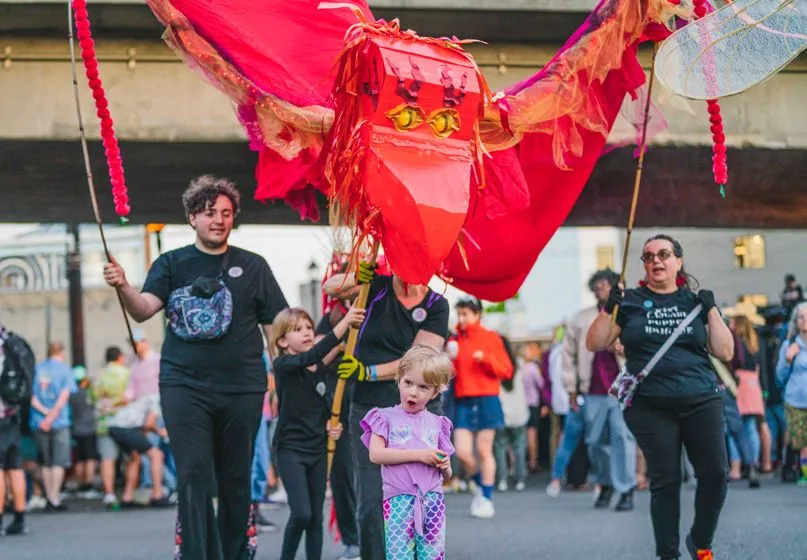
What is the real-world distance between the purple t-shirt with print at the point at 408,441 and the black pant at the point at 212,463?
108 centimetres

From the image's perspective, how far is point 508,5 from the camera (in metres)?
12.6

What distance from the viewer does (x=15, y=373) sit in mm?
12555

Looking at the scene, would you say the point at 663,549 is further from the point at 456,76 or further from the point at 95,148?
the point at 95,148

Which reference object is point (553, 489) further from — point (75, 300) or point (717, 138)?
point (75, 300)

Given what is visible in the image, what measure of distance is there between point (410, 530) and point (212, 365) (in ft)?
4.93

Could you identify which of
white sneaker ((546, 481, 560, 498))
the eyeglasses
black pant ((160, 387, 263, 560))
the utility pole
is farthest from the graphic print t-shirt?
the utility pole

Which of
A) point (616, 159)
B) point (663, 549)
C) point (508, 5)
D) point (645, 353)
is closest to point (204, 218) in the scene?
point (645, 353)

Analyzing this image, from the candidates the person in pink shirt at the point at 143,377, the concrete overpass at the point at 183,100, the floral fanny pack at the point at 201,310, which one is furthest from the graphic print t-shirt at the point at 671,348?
the person in pink shirt at the point at 143,377

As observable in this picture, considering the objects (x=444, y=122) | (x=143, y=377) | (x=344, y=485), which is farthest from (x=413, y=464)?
(x=143, y=377)

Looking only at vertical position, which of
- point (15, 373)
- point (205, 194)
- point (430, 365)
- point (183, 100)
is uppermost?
point (183, 100)

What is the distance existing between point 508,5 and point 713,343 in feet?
18.0

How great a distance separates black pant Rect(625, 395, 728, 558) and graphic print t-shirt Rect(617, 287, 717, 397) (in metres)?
0.09

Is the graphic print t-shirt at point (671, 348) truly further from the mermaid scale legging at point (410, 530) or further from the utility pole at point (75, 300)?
the utility pole at point (75, 300)

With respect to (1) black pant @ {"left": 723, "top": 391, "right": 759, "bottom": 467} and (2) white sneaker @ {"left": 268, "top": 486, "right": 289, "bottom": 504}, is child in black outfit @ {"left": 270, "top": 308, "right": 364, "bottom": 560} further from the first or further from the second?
(1) black pant @ {"left": 723, "top": 391, "right": 759, "bottom": 467}
